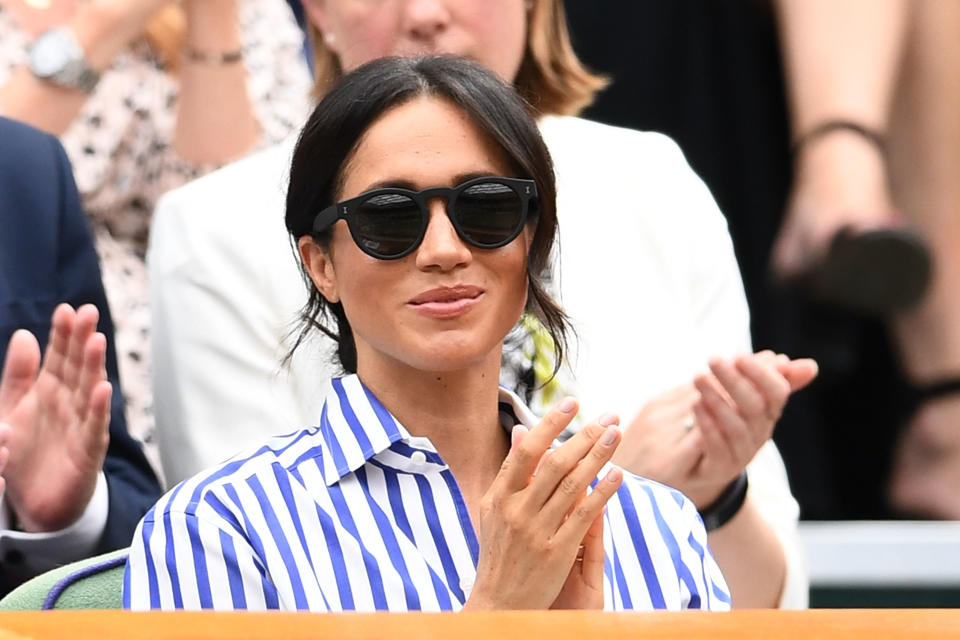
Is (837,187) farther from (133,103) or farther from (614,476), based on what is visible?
(614,476)

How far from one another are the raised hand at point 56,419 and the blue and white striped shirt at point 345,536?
1.53 feet

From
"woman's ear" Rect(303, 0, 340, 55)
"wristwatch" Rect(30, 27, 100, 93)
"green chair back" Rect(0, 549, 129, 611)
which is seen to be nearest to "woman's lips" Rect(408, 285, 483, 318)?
"green chair back" Rect(0, 549, 129, 611)

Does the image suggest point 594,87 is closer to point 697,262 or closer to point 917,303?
point 697,262

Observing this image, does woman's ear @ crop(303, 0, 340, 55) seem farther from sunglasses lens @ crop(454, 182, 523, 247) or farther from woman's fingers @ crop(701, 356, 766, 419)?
sunglasses lens @ crop(454, 182, 523, 247)

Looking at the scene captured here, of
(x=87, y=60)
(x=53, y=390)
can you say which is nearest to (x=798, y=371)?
(x=53, y=390)

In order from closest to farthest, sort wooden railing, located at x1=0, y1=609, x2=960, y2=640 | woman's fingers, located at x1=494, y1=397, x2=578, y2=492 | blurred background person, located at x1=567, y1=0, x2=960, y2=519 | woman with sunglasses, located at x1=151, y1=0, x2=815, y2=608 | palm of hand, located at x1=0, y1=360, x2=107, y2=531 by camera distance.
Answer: wooden railing, located at x1=0, y1=609, x2=960, y2=640, woman's fingers, located at x1=494, y1=397, x2=578, y2=492, palm of hand, located at x1=0, y1=360, x2=107, y2=531, woman with sunglasses, located at x1=151, y1=0, x2=815, y2=608, blurred background person, located at x1=567, y1=0, x2=960, y2=519

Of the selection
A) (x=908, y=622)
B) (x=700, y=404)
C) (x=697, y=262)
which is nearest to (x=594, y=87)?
(x=697, y=262)

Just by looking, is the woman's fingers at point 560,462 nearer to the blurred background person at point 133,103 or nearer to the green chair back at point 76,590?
the green chair back at point 76,590

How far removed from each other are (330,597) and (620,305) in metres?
1.08

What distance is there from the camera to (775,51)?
3430 millimetres

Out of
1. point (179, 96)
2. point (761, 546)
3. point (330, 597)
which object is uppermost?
point (179, 96)

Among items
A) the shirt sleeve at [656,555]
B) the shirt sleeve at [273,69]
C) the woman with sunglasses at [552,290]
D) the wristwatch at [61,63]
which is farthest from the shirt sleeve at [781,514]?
the wristwatch at [61,63]

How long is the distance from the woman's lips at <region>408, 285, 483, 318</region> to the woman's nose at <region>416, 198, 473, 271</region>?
28mm

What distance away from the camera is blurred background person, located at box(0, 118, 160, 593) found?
2.12 m
